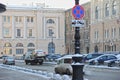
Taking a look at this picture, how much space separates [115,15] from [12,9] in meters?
45.2

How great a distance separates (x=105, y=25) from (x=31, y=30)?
40480mm

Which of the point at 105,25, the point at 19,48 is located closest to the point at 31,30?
the point at 19,48

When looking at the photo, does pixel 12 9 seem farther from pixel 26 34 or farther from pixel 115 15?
pixel 115 15

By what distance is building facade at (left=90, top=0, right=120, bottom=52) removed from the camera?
248ft

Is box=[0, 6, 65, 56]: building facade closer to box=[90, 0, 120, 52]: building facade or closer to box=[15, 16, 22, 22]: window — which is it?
box=[15, 16, 22, 22]: window

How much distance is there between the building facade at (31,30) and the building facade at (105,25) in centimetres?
2744

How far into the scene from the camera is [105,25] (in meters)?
81.6

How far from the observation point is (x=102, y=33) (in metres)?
83.0

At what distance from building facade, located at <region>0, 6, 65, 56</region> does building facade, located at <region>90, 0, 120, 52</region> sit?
27438 millimetres

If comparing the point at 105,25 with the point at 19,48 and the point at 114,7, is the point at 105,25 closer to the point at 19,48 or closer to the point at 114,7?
the point at 114,7

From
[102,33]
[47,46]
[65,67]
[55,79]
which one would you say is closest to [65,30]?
[47,46]

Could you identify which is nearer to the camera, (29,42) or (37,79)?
(37,79)

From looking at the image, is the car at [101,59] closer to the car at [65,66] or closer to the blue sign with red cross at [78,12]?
the car at [65,66]

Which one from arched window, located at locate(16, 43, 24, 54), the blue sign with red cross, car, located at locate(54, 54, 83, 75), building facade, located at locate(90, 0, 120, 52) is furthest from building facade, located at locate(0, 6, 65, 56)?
the blue sign with red cross
